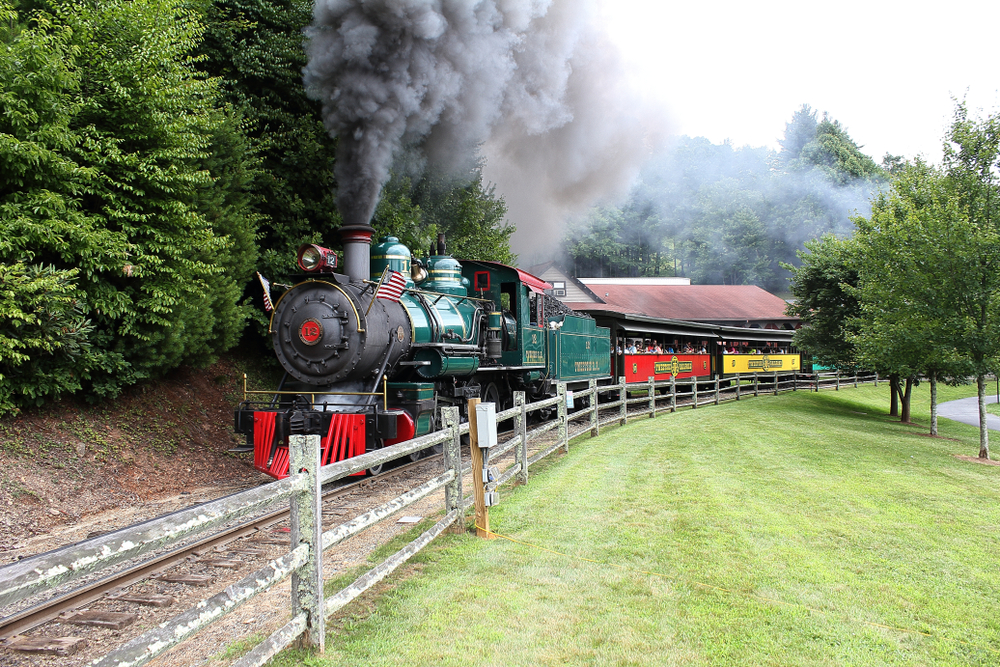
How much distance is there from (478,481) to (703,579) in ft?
6.44

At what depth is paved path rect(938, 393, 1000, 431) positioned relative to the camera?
1990 centimetres

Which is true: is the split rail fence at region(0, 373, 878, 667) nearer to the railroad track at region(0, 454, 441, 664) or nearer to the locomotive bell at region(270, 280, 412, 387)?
the railroad track at region(0, 454, 441, 664)

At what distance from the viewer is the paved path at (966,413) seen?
19.9 metres

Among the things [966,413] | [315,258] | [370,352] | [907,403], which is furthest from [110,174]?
[966,413]

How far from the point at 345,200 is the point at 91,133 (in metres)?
3.68

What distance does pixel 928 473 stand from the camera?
29.0 ft

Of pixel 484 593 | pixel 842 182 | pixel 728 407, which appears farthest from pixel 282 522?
pixel 842 182

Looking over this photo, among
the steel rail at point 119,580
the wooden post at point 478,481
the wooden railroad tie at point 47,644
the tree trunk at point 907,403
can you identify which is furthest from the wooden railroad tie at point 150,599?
the tree trunk at point 907,403

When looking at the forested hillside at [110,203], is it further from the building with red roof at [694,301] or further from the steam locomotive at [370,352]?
the building with red roof at [694,301]

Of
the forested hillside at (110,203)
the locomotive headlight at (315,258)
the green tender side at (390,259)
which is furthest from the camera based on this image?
the green tender side at (390,259)

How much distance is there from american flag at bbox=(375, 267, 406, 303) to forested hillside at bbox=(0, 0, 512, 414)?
2.73m

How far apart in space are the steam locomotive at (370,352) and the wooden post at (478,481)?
251 cm

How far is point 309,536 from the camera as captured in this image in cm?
321

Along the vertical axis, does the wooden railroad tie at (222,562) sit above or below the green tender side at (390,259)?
below
